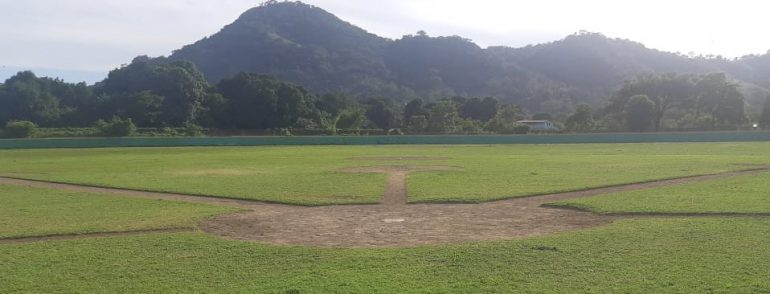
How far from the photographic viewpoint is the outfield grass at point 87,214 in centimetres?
1240

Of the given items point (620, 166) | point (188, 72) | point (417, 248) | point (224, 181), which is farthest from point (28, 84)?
point (417, 248)

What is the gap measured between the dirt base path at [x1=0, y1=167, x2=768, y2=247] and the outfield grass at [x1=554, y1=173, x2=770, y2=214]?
87 centimetres

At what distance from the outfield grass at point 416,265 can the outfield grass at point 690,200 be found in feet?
8.30

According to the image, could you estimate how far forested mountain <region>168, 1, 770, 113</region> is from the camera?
447 ft

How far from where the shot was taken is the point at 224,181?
22516 mm

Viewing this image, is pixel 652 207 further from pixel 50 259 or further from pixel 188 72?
pixel 188 72

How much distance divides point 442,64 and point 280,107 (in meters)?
75.1

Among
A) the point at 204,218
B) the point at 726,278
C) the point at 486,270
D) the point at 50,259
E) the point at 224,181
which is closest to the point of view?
the point at 726,278

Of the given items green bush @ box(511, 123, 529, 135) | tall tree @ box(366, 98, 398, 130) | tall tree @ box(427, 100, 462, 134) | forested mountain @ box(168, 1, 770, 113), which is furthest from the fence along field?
forested mountain @ box(168, 1, 770, 113)

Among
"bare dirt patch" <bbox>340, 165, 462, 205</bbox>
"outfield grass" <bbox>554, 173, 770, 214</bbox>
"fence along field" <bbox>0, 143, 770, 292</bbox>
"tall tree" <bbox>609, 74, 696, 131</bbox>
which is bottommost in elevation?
"bare dirt patch" <bbox>340, 165, 462, 205</bbox>

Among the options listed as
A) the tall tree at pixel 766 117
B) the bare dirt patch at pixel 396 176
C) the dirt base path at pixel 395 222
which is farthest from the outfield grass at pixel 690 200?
the tall tree at pixel 766 117

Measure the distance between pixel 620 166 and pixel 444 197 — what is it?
13.5 metres

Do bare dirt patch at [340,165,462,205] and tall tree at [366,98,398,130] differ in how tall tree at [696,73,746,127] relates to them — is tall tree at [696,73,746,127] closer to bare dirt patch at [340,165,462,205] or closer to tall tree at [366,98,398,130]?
tall tree at [366,98,398,130]

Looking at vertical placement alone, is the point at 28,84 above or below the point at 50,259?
above
